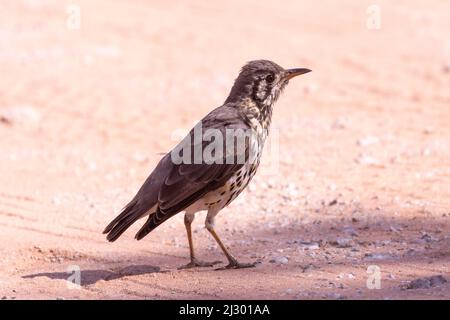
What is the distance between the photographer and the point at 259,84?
9.39m

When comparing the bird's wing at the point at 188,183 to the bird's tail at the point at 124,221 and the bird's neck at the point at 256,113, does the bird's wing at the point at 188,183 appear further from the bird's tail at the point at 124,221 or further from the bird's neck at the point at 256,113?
the bird's neck at the point at 256,113

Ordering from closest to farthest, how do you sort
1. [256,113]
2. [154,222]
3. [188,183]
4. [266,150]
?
[154,222]
[188,183]
[256,113]
[266,150]

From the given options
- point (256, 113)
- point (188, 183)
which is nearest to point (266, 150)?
point (256, 113)

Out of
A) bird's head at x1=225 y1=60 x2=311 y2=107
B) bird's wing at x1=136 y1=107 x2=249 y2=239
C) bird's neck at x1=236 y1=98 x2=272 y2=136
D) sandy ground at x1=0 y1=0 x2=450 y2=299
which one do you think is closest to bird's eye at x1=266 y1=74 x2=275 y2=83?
bird's head at x1=225 y1=60 x2=311 y2=107

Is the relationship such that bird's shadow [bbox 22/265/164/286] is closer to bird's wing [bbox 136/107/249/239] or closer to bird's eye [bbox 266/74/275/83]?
bird's wing [bbox 136/107/249/239]

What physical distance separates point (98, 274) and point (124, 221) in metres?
0.65

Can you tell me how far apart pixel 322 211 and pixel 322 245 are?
4.44ft

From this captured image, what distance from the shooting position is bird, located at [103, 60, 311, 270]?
852cm

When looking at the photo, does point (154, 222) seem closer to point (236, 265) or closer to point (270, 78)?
point (236, 265)

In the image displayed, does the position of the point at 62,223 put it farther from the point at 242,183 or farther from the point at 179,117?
the point at 179,117

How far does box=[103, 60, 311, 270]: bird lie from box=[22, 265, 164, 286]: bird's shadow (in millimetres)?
388

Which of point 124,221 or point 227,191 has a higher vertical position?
point 227,191
